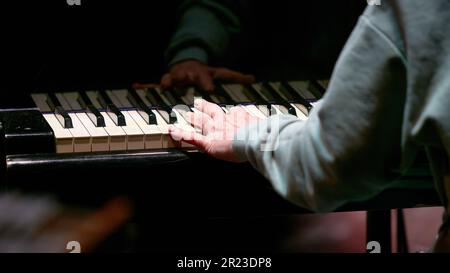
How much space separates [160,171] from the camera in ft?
5.58

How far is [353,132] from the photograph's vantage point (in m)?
1.18

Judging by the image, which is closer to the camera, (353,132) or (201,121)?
(353,132)

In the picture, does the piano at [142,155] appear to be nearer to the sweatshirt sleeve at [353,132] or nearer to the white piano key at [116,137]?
the white piano key at [116,137]

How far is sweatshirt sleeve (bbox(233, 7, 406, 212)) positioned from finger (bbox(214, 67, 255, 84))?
0.57 m

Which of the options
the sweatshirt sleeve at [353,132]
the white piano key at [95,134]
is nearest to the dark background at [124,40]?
the white piano key at [95,134]

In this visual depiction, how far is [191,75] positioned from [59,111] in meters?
0.27

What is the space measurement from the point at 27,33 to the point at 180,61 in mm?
303

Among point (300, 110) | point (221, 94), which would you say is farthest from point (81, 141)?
point (300, 110)

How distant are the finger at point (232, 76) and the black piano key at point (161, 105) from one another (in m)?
0.13

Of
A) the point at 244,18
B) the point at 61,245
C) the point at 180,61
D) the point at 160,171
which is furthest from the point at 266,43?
the point at 61,245

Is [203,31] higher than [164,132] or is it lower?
higher

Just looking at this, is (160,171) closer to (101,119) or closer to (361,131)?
(101,119)

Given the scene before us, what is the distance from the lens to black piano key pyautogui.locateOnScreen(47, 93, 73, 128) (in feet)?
5.66

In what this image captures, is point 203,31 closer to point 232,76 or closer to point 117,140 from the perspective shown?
point 232,76
